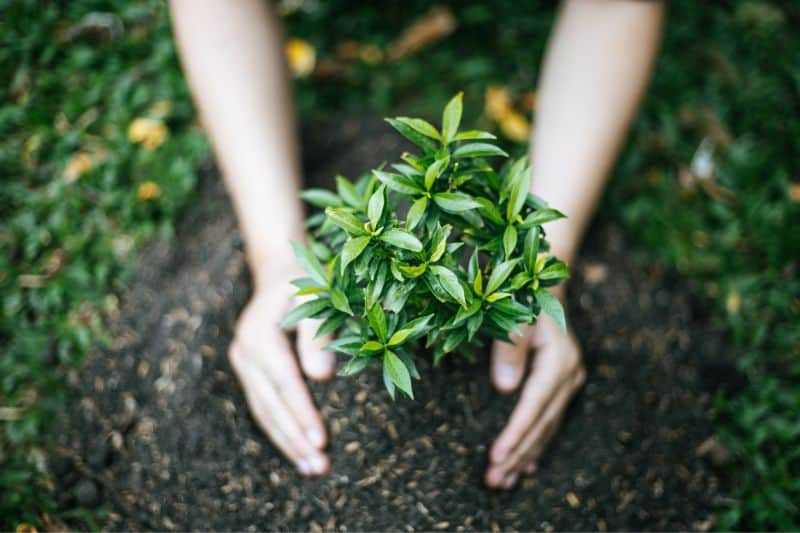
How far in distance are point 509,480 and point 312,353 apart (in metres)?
0.76

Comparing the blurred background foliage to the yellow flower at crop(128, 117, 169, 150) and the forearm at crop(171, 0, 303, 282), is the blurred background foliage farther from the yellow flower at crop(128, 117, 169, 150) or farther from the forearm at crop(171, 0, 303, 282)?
the forearm at crop(171, 0, 303, 282)

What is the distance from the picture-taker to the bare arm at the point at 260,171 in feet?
7.07

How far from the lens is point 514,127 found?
3.30m

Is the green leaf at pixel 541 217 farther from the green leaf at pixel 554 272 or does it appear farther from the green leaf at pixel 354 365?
the green leaf at pixel 354 365

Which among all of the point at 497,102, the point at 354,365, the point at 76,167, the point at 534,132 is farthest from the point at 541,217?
the point at 76,167

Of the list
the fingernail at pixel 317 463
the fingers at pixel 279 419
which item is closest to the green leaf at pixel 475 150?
the fingers at pixel 279 419

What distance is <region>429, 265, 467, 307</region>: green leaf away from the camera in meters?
1.54

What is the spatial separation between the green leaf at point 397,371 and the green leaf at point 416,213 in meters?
0.31

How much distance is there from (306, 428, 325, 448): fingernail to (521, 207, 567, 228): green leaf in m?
0.94

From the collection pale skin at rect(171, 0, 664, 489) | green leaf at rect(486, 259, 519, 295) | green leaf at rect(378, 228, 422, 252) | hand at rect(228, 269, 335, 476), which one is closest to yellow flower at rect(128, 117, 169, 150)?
pale skin at rect(171, 0, 664, 489)

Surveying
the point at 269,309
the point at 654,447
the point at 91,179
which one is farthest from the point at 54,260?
the point at 654,447

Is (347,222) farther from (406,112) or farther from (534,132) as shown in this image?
(406,112)

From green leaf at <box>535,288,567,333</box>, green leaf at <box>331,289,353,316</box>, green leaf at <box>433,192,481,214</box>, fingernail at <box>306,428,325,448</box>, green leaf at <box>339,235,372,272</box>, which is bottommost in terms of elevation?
fingernail at <box>306,428,325,448</box>

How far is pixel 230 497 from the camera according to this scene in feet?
7.41
